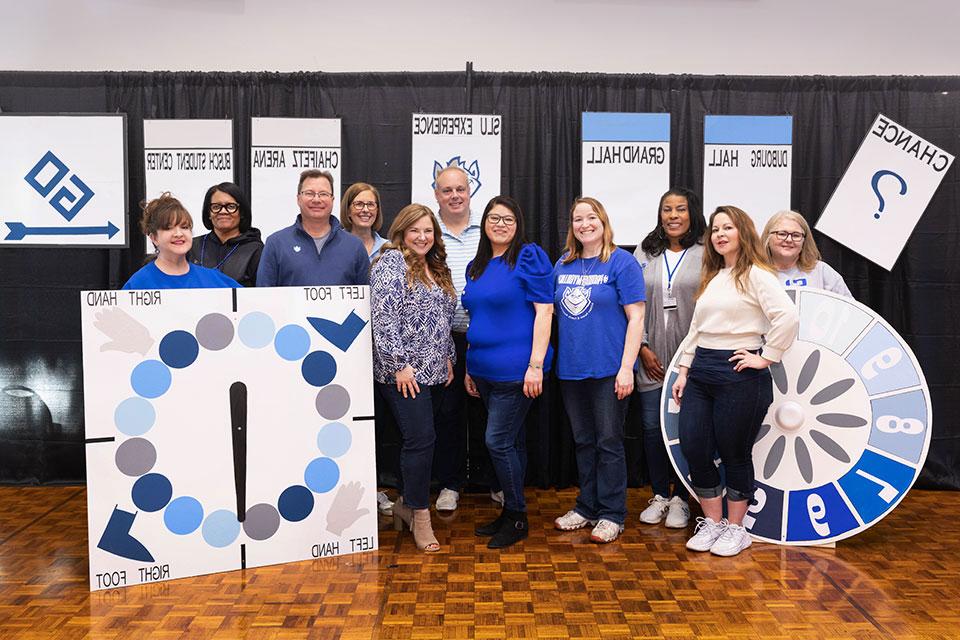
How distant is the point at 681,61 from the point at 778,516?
2.56 metres

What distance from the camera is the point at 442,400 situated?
3561mm

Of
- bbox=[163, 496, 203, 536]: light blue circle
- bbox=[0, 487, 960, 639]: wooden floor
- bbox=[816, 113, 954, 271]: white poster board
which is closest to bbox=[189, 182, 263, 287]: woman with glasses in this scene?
bbox=[163, 496, 203, 536]: light blue circle

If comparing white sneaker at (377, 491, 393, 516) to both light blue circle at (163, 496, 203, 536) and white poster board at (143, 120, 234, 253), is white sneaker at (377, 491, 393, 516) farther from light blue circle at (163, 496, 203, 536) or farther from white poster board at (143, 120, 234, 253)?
white poster board at (143, 120, 234, 253)

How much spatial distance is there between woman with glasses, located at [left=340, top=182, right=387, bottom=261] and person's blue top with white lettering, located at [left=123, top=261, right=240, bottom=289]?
2.36ft

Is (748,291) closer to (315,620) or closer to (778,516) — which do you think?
(778,516)

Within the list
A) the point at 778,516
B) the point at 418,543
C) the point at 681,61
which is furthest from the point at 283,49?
the point at 778,516

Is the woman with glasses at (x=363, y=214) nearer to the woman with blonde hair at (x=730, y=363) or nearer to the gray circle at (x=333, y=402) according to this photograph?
the gray circle at (x=333, y=402)

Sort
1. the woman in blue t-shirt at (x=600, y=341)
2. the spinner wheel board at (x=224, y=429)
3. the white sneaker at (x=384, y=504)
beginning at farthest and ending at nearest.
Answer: the white sneaker at (x=384, y=504)
the woman in blue t-shirt at (x=600, y=341)
the spinner wheel board at (x=224, y=429)

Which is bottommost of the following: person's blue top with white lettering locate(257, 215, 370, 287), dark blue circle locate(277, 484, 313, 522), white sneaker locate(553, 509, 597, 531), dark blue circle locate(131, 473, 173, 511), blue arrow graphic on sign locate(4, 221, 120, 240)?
white sneaker locate(553, 509, 597, 531)

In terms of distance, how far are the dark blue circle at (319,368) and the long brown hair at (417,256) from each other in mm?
433

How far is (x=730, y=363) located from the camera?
320 centimetres

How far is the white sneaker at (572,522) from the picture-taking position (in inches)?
140

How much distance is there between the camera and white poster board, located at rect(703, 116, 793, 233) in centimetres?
431

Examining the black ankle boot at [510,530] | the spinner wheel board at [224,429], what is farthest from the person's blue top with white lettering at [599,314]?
the spinner wheel board at [224,429]
